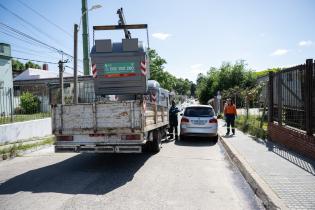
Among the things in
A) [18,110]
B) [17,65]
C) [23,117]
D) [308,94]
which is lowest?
[23,117]

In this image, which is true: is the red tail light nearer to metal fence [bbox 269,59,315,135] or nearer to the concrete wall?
metal fence [bbox 269,59,315,135]

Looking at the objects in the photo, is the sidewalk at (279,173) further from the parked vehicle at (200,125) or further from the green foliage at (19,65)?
the green foliage at (19,65)

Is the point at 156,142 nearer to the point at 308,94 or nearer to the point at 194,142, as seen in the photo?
the point at 194,142

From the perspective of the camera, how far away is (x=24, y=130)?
46.1 ft

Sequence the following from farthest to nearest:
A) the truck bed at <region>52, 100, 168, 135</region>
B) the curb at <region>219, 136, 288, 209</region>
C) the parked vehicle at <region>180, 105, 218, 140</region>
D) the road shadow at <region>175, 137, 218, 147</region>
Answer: the parked vehicle at <region>180, 105, 218, 140</region>
the road shadow at <region>175, 137, 218, 147</region>
the truck bed at <region>52, 100, 168, 135</region>
the curb at <region>219, 136, 288, 209</region>

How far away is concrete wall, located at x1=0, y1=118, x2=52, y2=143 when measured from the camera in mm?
12727

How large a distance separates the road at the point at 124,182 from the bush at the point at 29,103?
4.99 meters

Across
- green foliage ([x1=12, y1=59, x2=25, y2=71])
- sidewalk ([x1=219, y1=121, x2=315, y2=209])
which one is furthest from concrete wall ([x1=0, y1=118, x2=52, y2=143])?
green foliage ([x1=12, y1=59, x2=25, y2=71])

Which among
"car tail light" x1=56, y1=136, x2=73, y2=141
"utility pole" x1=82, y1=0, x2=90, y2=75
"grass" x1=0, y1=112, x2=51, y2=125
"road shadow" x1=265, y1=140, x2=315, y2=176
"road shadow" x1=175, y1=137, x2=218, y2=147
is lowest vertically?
"road shadow" x1=175, y1=137, x2=218, y2=147

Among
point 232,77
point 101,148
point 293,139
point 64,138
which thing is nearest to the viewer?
point 101,148

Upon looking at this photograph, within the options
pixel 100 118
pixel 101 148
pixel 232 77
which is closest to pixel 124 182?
pixel 101 148

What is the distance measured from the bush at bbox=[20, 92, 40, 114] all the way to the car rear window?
718cm

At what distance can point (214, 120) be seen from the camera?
44.4 ft

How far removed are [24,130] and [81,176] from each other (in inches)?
311
